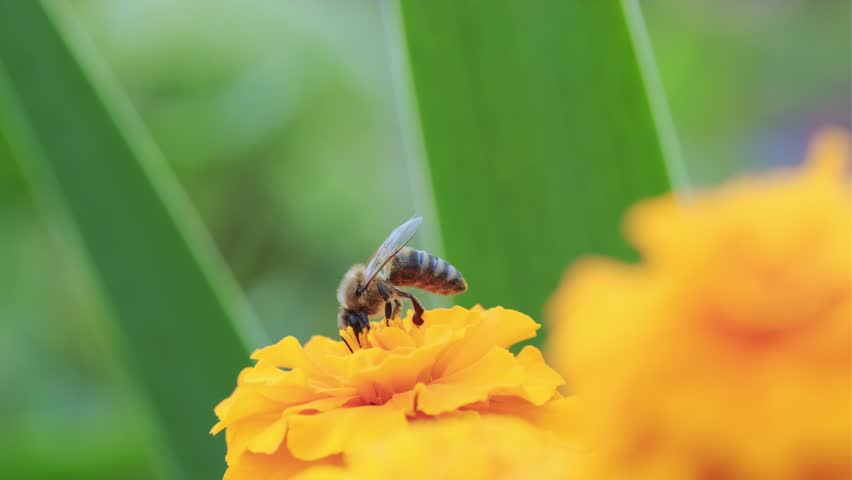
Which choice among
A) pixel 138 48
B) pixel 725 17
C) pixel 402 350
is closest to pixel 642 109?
pixel 402 350

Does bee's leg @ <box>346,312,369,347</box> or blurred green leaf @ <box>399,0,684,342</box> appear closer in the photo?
bee's leg @ <box>346,312,369,347</box>

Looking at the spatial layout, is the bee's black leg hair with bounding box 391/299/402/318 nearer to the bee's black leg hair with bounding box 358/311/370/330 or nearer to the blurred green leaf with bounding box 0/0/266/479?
the bee's black leg hair with bounding box 358/311/370/330

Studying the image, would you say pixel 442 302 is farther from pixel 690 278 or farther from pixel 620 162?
pixel 690 278

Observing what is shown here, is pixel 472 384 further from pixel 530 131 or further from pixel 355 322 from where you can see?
pixel 530 131

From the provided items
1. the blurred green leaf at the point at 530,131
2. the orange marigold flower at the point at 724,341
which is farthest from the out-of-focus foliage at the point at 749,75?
the orange marigold flower at the point at 724,341

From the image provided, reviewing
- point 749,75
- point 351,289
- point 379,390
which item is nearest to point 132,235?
point 351,289

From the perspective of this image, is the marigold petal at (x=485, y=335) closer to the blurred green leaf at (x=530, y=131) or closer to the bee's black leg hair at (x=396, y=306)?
the bee's black leg hair at (x=396, y=306)

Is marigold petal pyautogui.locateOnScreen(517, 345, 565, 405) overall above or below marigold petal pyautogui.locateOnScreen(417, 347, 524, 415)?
below

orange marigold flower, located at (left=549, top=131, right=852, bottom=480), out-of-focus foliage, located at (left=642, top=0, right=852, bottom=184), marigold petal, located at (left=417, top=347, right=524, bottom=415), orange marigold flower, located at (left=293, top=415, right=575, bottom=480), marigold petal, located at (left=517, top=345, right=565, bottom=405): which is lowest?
out-of-focus foliage, located at (left=642, top=0, right=852, bottom=184)

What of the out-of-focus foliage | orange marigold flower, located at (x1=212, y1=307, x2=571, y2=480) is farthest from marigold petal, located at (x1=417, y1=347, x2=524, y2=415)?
the out-of-focus foliage
